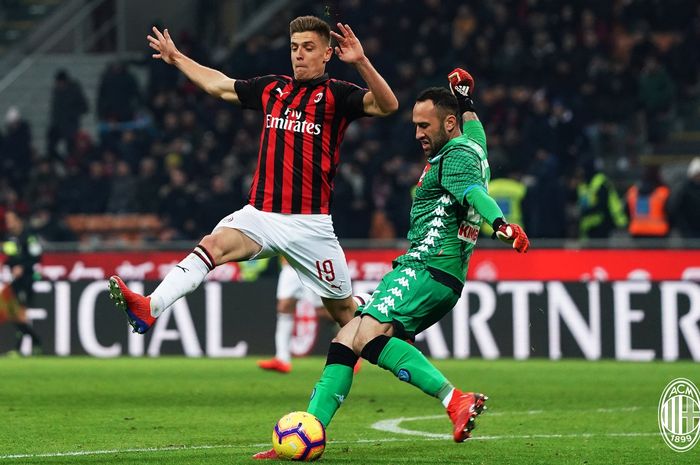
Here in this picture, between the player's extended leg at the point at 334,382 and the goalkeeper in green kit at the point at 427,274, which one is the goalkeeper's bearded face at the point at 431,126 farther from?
the player's extended leg at the point at 334,382

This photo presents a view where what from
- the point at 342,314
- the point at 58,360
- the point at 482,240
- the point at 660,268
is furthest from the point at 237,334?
the point at 342,314

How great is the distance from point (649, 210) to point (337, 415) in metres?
9.53

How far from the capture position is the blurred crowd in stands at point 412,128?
20.0 metres

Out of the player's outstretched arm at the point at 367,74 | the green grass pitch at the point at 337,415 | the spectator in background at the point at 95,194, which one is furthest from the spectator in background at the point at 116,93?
the player's outstretched arm at the point at 367,74

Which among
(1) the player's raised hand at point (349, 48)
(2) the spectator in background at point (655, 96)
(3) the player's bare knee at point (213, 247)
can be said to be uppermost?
(2) the spectator in background at point (655, 96)

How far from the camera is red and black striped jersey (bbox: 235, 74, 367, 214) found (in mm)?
8438

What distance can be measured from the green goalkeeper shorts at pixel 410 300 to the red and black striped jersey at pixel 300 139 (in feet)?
4.27

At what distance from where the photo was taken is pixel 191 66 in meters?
8.77

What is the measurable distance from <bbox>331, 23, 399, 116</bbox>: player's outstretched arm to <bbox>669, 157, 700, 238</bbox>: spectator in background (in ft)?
35.6

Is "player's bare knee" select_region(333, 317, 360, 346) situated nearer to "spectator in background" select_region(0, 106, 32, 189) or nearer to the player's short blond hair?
the player's short blond hair

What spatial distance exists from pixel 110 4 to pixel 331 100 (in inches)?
759

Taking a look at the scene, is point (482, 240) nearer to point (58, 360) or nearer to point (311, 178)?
point (58, 360)

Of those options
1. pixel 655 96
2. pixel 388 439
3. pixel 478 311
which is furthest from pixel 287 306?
pixel 655 96

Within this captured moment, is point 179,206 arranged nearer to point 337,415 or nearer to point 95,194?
point 95,194
